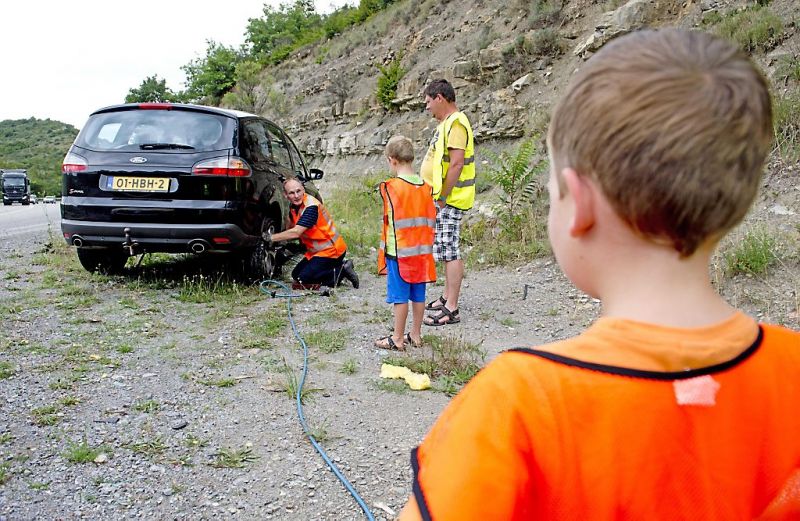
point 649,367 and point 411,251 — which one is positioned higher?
point 649,367

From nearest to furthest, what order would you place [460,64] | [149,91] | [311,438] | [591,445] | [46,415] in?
1. [591,445]
2. [311,438]
3. [46,415]
4. [460,64]
5. [149,91]

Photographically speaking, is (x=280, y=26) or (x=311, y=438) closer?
(x=311, y=438)

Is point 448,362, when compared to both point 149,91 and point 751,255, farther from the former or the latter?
point 149,91

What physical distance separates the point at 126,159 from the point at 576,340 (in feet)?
20.8

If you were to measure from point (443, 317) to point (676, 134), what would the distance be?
5.12 meters

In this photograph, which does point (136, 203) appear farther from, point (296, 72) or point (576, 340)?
point (296, 72)

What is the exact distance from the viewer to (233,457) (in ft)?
10.4

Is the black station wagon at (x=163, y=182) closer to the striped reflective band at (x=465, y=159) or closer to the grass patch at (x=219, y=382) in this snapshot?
the striped reflective band at (x=465, y=159)

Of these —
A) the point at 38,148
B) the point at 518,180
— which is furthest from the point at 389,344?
the point at 38,148

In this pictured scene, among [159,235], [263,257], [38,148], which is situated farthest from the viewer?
[38,148]

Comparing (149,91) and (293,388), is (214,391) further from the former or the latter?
(149,91)

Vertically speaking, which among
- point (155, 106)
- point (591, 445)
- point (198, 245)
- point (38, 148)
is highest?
point (38, 148)

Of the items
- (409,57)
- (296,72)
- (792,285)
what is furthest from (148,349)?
(296,72)

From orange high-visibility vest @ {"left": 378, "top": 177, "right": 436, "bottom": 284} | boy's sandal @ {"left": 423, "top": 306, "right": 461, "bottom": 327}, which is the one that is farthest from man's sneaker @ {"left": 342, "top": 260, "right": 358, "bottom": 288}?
orange high-visibility vest @ {"left": 378, "top": 177, "right": 436, "bottom": 284}
